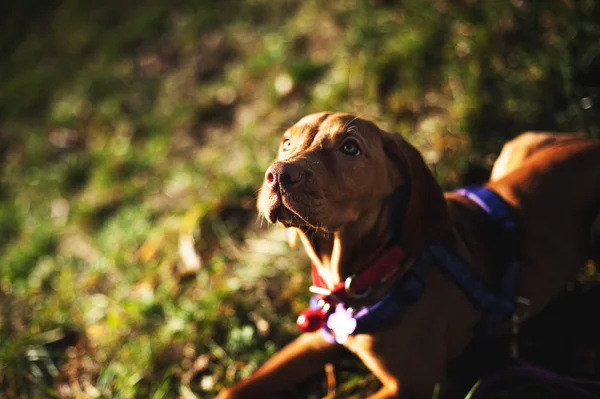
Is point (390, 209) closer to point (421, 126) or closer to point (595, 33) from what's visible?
point (421, 126)

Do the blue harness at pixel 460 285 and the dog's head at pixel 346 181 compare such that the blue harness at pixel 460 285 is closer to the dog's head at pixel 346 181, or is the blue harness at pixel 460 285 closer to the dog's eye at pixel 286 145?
the dog's head at pixel 346 181

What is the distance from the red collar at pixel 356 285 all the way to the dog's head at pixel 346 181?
0.30 feet

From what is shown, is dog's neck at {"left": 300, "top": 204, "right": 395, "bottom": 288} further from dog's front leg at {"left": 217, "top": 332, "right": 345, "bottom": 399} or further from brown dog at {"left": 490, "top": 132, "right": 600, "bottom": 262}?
brown dog at {"left": 490, "top": 132, "right": 600, "bottom": 262}

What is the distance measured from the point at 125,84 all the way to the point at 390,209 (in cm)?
454

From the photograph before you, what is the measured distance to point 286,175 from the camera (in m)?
2.22

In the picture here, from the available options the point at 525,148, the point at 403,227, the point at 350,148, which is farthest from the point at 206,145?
the point at 403,227

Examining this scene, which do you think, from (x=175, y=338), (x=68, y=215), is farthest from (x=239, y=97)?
A: (x=175, y=338)

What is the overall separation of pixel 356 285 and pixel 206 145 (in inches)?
119

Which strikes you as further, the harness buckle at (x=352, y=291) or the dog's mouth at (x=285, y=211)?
the harness buckle at (x=352, y=291)

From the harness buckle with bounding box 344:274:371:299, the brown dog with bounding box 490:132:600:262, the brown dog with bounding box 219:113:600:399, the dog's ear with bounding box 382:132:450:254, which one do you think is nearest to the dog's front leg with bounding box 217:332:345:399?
the brown dog with bounding box 219:113:600:399

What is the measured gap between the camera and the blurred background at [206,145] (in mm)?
3461

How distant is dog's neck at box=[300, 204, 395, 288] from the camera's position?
2.52 m

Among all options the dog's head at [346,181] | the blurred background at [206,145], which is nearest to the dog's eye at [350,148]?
the dog's head at [346,181]

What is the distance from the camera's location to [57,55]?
24.0ft
